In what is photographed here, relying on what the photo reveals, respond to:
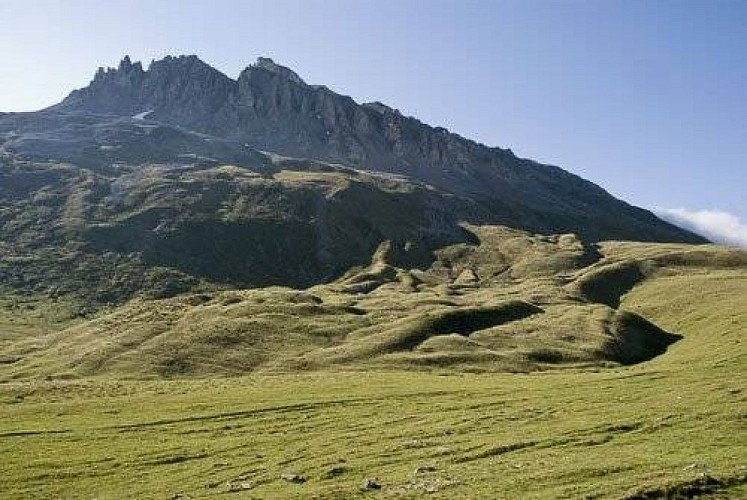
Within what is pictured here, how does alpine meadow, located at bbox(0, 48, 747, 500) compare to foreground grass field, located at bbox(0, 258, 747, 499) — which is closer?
foreground grass field, located at bbox(0, 258, 747, 499)

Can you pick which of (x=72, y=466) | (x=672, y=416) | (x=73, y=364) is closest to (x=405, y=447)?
(x=672, y=416)

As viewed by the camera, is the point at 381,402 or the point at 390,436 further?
the point at 381,402

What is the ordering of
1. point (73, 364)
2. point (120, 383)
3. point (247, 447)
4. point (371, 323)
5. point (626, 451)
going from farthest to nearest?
point (371, 323) → point (73, 364) → point (120, 383) → point (247, 447) → point (626, 451)

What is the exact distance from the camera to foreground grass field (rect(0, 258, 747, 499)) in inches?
1592

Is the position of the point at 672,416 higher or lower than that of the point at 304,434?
higher

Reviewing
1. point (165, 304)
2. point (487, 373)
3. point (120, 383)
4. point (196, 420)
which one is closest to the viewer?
point (196, 420)

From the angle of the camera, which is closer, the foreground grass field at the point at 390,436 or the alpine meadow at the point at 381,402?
the foreground grass field at the point at 390,436

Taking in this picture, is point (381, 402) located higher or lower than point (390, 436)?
lower

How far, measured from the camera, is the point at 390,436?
56.5 metres

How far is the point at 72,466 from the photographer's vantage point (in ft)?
171

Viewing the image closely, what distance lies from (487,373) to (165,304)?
80.6 m

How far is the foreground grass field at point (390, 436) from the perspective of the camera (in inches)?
1592

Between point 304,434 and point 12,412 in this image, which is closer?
point 304,434

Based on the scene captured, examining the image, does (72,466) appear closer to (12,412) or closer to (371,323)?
(12,412)
